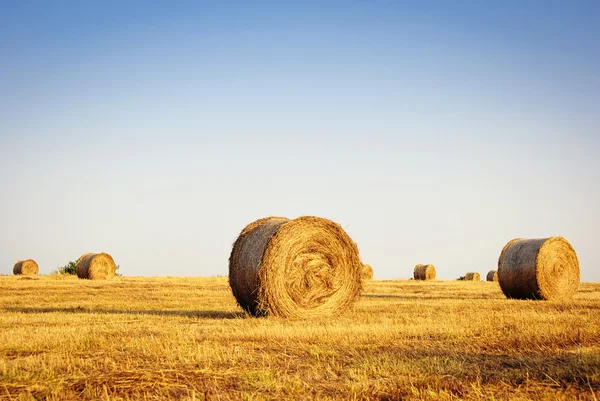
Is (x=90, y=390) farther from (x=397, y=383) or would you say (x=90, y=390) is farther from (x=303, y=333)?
(x=303, y=333)

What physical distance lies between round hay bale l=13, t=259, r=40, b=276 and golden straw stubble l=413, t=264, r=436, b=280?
24.1 metres

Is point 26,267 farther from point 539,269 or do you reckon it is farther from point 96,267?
point 539,269

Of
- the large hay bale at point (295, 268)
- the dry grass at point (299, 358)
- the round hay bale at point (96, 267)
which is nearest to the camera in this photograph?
the dry grass at point (299, 358)

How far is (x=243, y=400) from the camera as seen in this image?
491cm

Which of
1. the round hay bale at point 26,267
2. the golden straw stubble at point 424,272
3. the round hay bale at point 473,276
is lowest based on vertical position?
the round hay bale at point 473,276

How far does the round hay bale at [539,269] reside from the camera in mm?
18531

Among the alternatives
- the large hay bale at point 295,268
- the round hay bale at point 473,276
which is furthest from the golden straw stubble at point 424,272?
the large hay bale at point 295,268

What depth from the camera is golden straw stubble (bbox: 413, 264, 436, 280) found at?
1526 inches

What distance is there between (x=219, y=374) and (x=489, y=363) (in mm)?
2836

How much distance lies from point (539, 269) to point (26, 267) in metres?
32.3

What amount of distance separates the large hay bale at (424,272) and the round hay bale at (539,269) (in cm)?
1914

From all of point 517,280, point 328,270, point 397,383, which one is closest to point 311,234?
point 328,270

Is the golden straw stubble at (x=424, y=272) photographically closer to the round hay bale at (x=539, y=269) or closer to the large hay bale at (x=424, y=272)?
the large hay bale at (x=424, y=272)

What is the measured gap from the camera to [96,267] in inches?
1260
